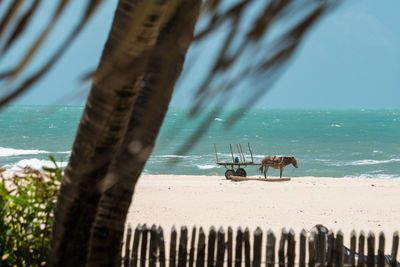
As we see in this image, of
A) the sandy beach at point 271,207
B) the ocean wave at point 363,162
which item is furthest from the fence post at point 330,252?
the ocean wave at point 363,162

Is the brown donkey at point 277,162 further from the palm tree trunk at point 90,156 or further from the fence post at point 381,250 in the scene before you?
the palm tree trunk at point 90,156

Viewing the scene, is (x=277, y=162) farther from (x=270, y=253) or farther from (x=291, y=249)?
(x=270, y=253)

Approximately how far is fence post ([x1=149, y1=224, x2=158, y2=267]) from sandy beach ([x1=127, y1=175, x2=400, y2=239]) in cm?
523

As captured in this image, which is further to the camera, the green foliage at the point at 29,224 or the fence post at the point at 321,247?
the fence post at the point at 321,247

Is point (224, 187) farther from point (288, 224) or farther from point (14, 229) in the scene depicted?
point (14, 229)

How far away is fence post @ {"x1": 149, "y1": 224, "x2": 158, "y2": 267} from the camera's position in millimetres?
4766

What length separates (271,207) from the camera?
1437cm

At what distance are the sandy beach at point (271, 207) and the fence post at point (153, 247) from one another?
523 cm

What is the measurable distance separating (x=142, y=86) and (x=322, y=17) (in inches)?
61.7

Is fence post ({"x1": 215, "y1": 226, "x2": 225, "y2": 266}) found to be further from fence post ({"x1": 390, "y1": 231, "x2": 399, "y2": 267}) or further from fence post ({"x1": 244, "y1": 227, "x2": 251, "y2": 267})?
fence post ({"x1": 390, "y1": 231, "x2": 399, "y2": 267})

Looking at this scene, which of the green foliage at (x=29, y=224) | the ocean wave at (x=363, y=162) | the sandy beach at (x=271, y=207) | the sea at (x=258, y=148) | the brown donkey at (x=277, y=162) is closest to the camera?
the sea at (x=258, y=148)

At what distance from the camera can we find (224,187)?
66.7 feet

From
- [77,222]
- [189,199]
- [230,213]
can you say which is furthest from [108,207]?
[189,199]

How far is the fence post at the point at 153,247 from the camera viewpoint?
4766 millimetres
